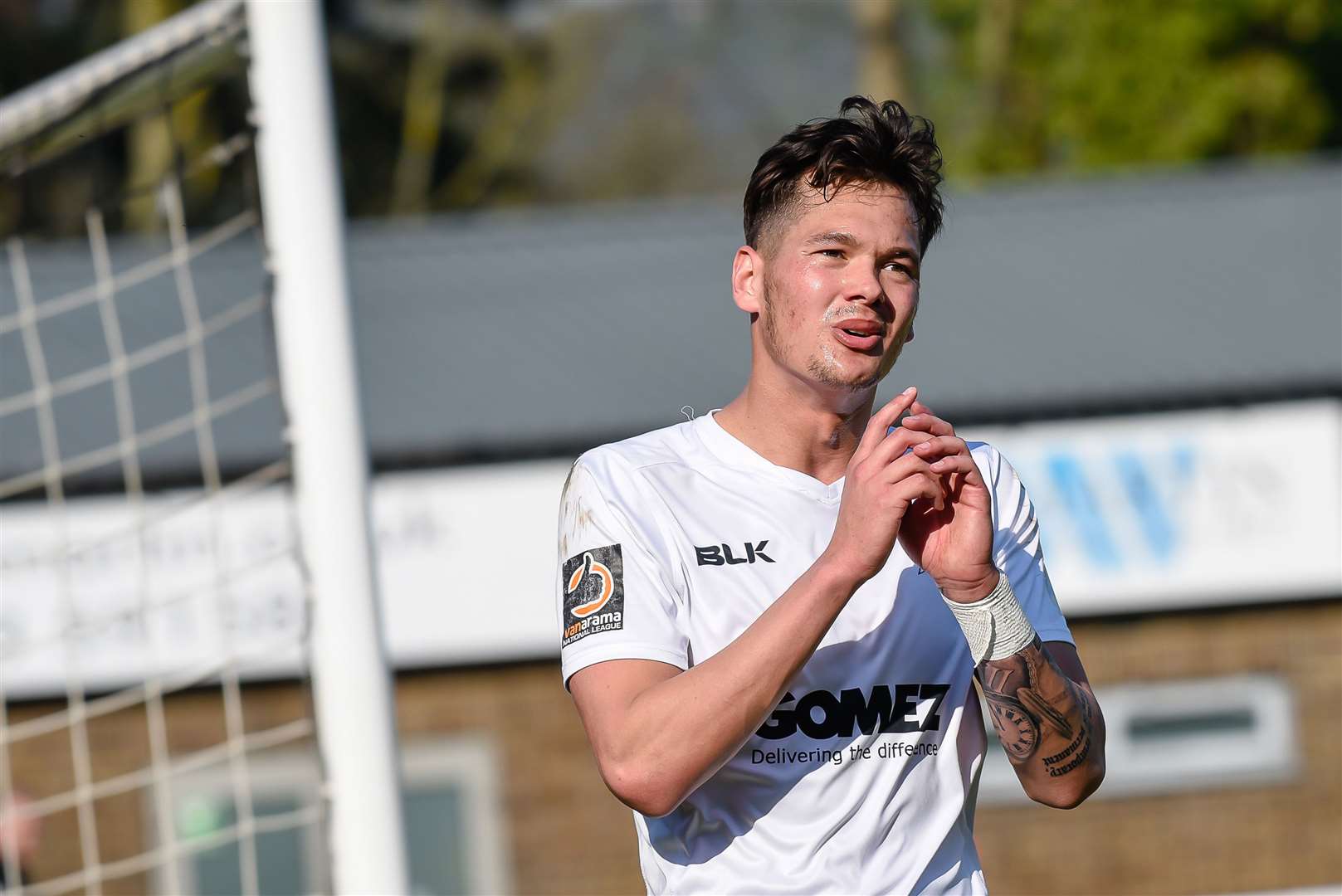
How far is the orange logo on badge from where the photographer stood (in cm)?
215

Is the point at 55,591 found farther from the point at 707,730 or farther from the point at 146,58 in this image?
the point at 707,730

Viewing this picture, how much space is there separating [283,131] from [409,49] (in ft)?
73.8

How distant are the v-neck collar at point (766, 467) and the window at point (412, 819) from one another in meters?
7.98

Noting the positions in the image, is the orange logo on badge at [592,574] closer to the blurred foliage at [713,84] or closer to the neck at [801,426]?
the neck at [801,426]

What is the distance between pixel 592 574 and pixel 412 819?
8.39 m

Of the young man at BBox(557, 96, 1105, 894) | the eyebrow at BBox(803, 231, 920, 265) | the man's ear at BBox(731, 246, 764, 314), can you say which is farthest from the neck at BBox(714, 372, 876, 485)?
→ the eyebrow at BBox(803, 231, 920, 265)

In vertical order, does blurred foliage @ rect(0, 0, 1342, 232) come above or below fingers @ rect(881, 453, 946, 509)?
above

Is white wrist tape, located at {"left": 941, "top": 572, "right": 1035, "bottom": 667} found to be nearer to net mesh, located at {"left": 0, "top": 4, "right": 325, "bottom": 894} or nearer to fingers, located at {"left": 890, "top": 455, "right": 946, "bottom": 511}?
fingers, located at {"left": 890, "top": 455, "right": 946, "bottom": 511}

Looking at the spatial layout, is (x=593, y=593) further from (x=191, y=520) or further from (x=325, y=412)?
(x=191, y=520)

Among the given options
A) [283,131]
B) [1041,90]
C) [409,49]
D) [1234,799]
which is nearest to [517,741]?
[1234,799]

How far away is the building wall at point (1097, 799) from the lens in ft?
32.7

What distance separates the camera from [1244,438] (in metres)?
9.61

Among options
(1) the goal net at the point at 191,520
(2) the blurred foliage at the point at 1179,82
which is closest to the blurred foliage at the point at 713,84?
(2) the blurred foliage at the point at 1179,82

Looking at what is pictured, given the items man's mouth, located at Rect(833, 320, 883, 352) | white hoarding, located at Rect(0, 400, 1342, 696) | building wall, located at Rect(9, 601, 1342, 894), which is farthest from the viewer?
building wall, located at Rect(9, 601, 1342, 894)
